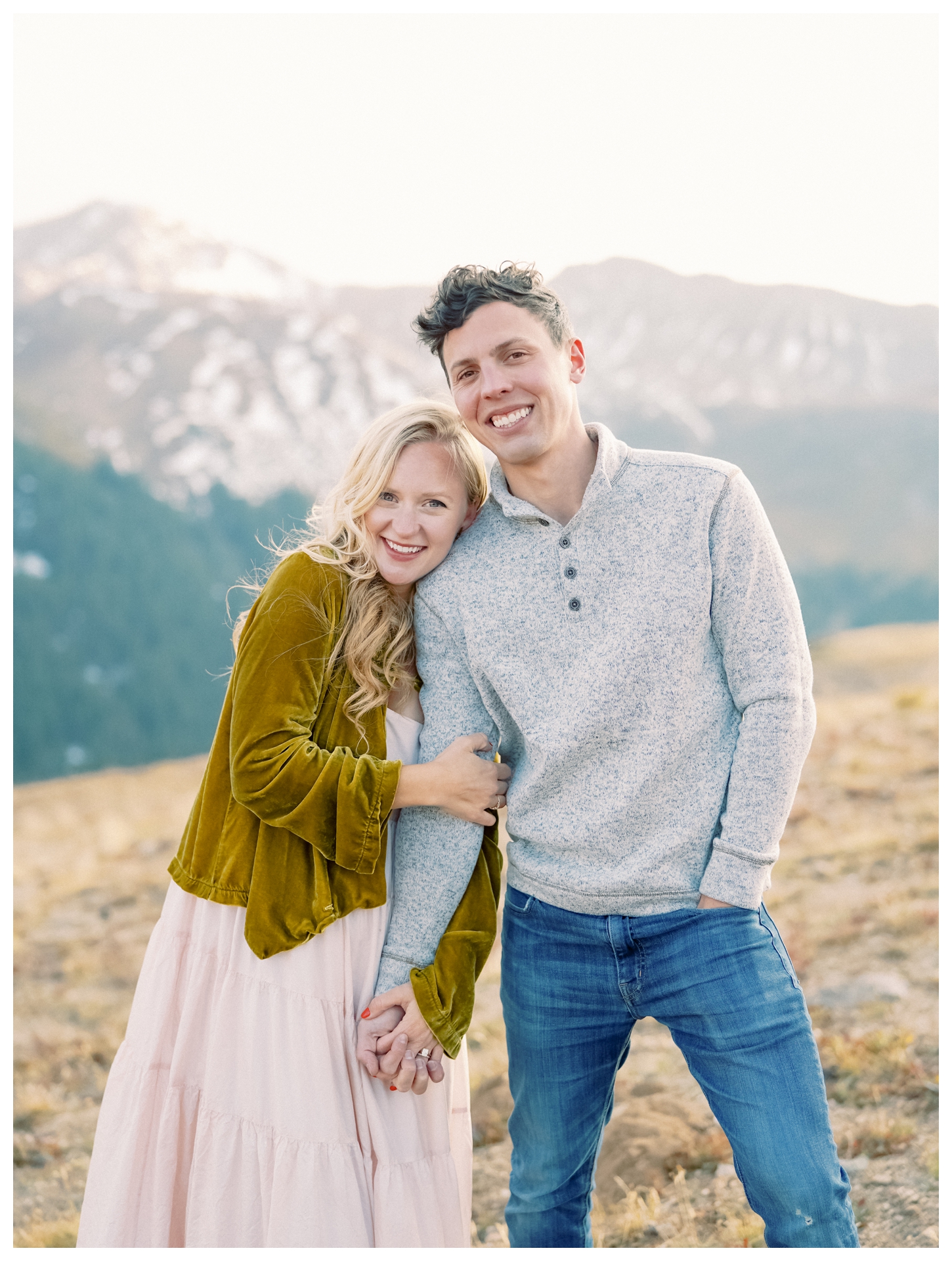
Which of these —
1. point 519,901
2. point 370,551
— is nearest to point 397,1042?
point 519,901

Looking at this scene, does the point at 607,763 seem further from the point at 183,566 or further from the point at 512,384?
the point at 183,566

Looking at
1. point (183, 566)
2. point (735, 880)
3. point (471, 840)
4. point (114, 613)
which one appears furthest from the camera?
point (183, 566)

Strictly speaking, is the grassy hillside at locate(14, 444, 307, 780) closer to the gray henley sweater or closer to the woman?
the woman

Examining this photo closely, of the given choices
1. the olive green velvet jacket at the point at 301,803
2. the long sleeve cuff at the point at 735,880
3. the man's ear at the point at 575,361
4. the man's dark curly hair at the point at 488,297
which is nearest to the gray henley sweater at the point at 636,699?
the long sleeve cuff at the point at 735,880

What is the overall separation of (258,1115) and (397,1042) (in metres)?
0.33

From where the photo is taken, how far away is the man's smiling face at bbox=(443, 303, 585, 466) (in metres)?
2.02

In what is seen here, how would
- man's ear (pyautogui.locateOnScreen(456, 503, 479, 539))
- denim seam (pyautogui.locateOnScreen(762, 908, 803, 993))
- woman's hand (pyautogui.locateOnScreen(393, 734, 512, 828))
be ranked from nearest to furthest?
denim seam (pyautogui.locateOnScreen(762, 908, 803, 993)), woman's hand (pyautogui.locateOnScreen(393, 734, 512, 828)), man's ear (pyautogui.locateOnScreen(456, 503, 479, 539))

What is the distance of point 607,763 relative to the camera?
76.5 inches

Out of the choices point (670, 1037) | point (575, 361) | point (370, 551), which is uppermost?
point (575, 361)

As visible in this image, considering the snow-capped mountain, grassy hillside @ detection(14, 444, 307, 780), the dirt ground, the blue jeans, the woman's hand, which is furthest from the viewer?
the snow-capped mountain

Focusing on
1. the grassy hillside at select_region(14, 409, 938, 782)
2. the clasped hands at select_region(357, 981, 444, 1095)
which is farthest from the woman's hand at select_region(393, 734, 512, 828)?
the grassy hillside at select_region(14, 409, 938, 782)

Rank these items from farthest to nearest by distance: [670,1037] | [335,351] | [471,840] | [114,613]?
[335,351]
[114,613]
[670,1037]
[471,840]

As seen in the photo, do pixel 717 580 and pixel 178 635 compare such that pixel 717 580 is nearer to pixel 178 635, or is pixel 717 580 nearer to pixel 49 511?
pixel 178 635

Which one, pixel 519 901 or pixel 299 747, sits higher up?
pixel 299 747
